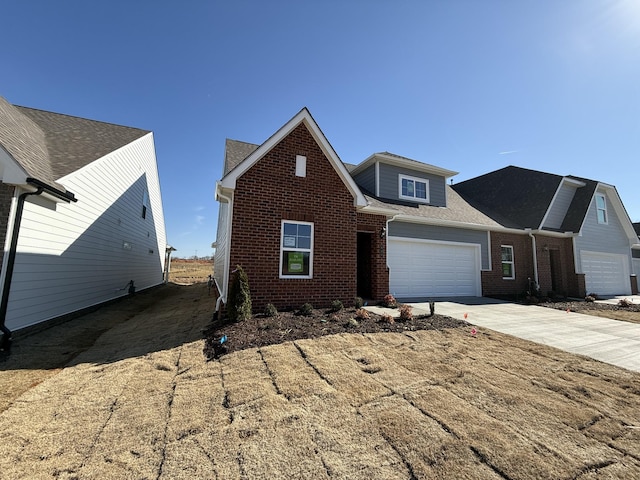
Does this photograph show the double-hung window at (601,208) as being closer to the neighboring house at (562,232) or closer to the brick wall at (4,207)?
the neighboring house at (562,232)

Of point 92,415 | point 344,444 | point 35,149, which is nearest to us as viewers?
point 344,444

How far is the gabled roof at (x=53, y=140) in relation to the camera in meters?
7.01

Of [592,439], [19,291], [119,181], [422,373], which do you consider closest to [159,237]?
[119,181]

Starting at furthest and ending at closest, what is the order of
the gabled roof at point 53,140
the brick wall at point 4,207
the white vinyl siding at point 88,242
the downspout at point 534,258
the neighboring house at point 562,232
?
the neighboring house at point 562,232 < the downspout at point 534,258 < the gabled roof at point 53,140 < the white vinyl siding at point 88,242 < the brick wall at point 4,207

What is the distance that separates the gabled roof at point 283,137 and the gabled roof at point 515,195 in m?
10.1

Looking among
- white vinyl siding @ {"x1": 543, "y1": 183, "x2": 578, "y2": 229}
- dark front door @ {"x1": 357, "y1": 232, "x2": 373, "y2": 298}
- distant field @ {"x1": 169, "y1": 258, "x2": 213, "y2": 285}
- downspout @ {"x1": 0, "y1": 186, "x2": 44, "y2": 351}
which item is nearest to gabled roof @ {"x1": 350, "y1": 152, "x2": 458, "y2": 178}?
dark front door @ {"x1": 357, "y1": 232, "x2": 373, "y2": 298}

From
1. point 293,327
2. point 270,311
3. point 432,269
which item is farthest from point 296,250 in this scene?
point 432,269

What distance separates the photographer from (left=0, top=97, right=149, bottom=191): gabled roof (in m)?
7.01

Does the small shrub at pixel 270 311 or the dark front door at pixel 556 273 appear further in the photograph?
the dark front door at pixel 556 273

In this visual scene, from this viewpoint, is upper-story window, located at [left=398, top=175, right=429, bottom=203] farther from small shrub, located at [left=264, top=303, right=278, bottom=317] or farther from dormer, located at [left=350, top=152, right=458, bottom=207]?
small shrub, located at [left=264, top=303, right=278, bottom=317]

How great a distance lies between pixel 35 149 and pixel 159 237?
1343cm

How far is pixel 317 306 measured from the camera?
27.5ft

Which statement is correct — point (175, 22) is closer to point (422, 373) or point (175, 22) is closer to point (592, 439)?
point (422, 373)

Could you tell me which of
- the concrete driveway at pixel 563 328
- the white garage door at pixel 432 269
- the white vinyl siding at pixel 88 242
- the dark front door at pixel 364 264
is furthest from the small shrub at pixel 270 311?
the white garage door at pixel 432 269
